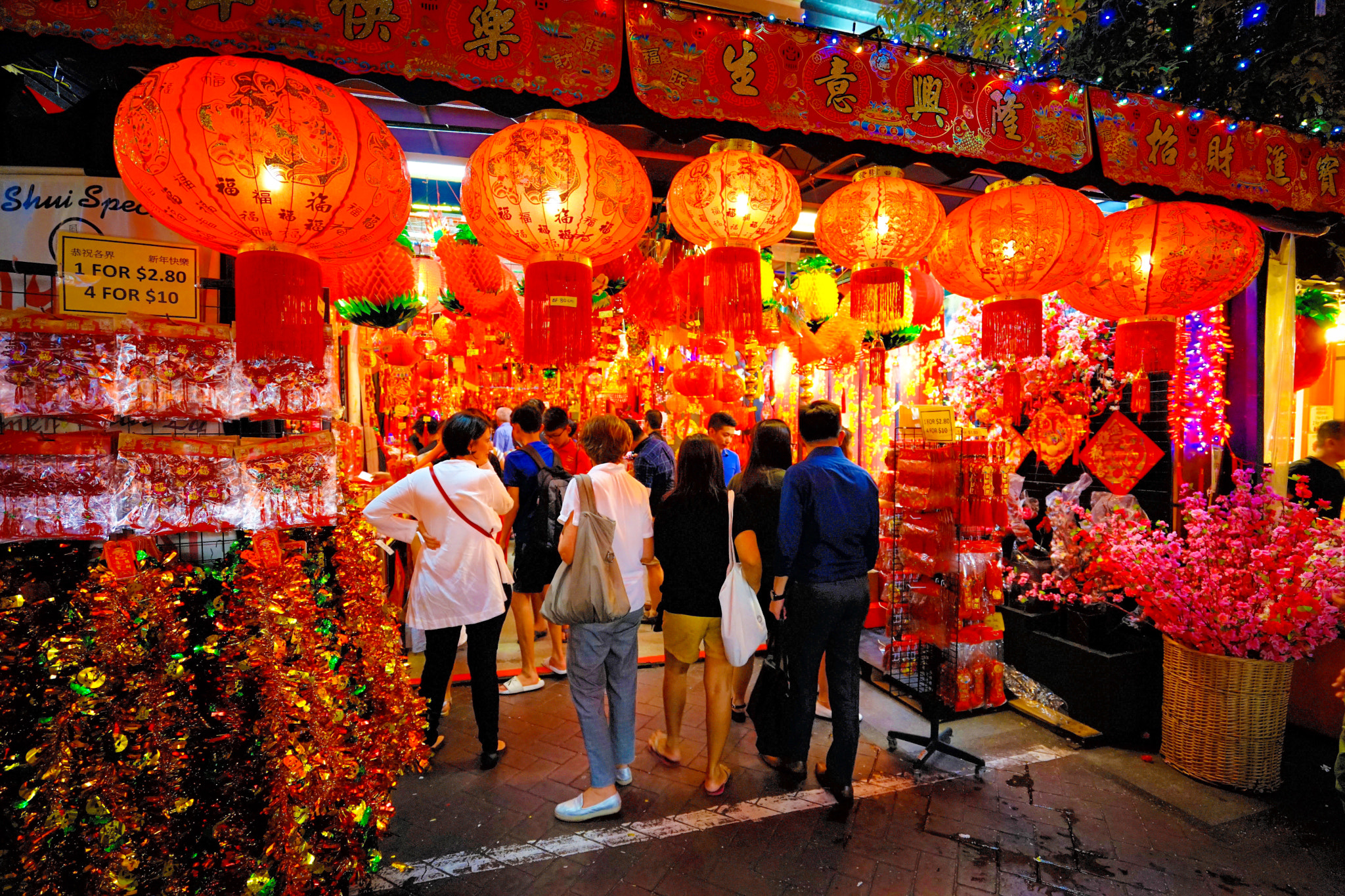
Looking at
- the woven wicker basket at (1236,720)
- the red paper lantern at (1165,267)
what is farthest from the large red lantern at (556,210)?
the woven wicker basket at (1236,720)

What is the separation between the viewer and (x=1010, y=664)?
4469 mm

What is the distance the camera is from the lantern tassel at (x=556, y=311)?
2512mm

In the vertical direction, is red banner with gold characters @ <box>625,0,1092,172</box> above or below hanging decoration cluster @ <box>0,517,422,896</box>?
above

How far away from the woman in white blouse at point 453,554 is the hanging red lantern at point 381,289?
93 centimetres

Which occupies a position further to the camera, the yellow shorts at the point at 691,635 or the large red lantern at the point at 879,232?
the yellow shorts at the point at 691,635

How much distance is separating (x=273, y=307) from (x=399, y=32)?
1281mm

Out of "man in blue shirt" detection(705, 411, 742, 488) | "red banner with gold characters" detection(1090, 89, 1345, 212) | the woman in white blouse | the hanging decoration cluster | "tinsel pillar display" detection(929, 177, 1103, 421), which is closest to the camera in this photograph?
the hanging decoration cluster

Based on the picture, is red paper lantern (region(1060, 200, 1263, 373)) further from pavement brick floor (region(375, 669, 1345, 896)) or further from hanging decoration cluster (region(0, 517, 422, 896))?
hanging decoration cluster (region(0, 517, 422, 896))

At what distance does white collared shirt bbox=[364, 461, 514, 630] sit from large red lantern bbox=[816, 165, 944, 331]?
2.26 meters

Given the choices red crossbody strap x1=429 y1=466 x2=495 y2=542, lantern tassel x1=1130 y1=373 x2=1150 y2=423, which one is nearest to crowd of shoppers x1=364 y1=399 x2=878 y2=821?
red crossbody strap x1=429 y1=466 x2=495 y2=542

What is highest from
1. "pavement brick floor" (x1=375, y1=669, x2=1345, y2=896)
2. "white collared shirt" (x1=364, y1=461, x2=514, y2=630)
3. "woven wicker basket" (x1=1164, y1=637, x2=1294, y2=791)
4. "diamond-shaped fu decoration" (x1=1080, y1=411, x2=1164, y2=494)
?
"diamond-shaped fu decoration" (x1=1080, y1=411, x2=1164, y2=494)

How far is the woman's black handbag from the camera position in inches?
132

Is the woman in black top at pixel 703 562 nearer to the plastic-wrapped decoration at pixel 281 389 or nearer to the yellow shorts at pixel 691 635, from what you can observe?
the yellow shorts at pixel 691 635

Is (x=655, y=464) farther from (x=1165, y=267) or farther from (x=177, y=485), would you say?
(x=1165, y=267)
